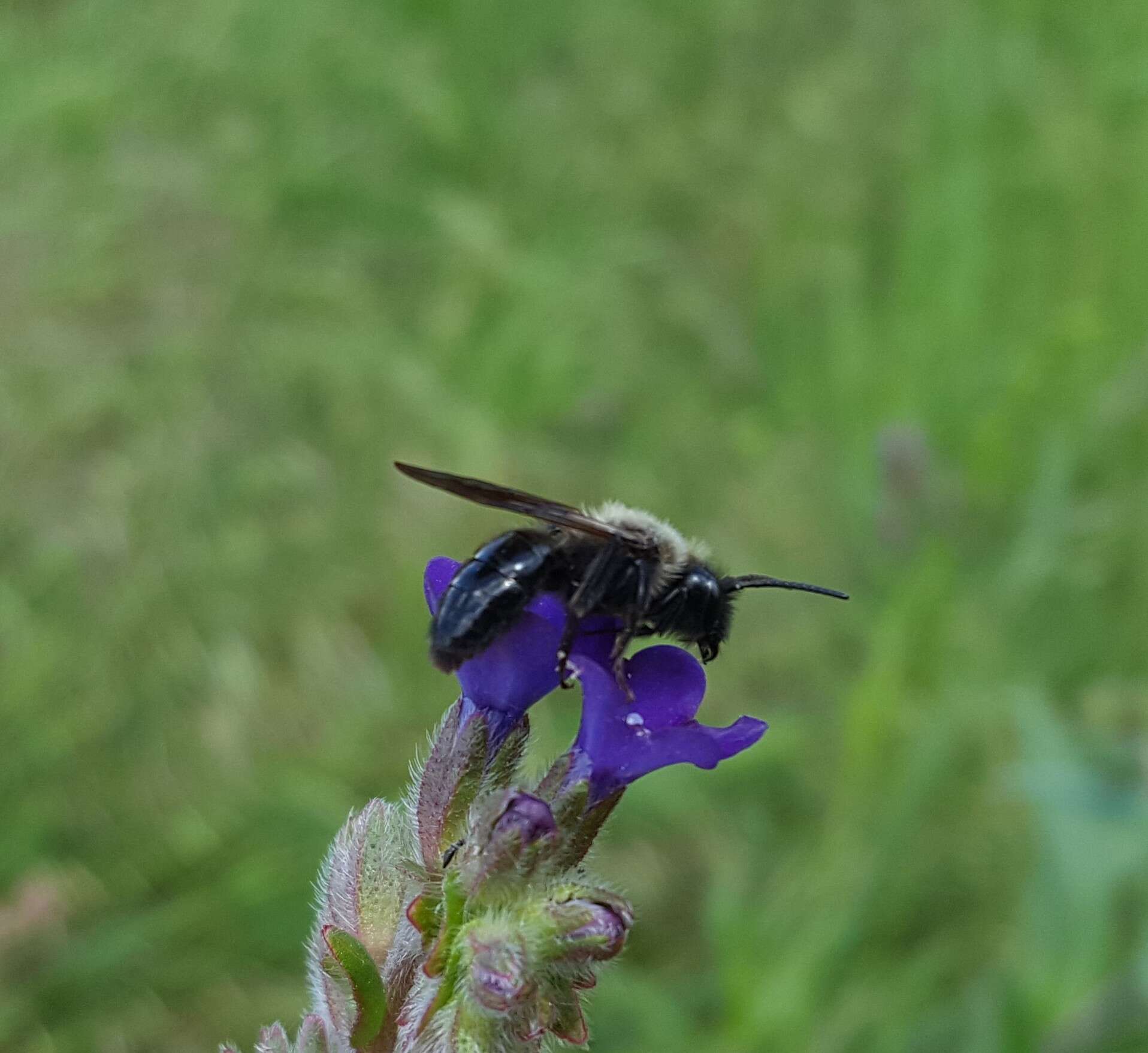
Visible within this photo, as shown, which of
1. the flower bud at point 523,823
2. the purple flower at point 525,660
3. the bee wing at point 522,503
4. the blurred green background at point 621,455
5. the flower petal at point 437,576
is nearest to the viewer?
the bee wing at point 522,503

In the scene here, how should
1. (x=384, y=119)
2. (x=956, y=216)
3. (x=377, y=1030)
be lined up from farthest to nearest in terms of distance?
1. (x=384, y=119)
2. (x=956, y=216)
3. (x=377, y=1030)

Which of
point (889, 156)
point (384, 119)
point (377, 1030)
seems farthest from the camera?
point (889, 156)

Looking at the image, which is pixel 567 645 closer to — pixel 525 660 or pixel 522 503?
pixel 525 660

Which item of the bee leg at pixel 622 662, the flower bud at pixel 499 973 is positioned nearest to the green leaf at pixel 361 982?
the flower bud at pixel 499 973

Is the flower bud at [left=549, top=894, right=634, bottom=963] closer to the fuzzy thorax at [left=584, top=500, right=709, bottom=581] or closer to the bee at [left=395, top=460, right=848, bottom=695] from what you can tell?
the bee at [left=395, top=460, right=848, bottom=695]

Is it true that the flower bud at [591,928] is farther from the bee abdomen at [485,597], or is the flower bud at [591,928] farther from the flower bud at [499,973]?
the bee abdomen at [485,597]

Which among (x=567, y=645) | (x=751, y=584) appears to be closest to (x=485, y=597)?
(x=567, y=645)

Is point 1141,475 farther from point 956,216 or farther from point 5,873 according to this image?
point 5,873

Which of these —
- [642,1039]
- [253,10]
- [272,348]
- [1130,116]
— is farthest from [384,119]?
[642,1039]
